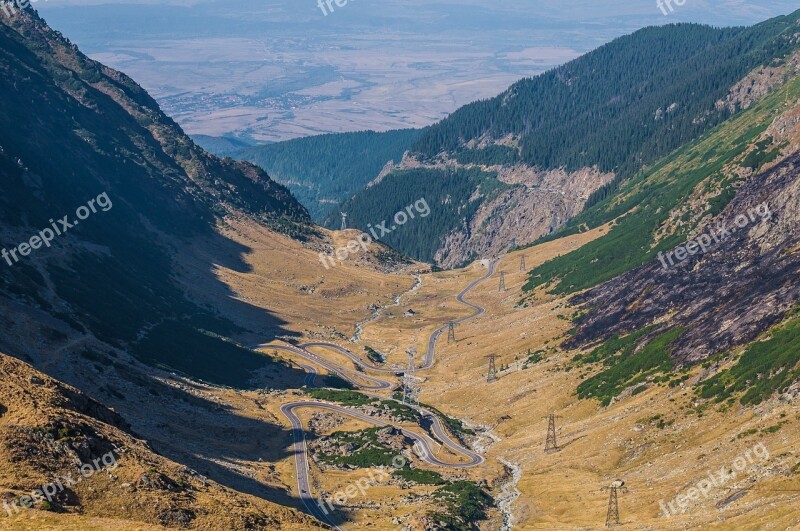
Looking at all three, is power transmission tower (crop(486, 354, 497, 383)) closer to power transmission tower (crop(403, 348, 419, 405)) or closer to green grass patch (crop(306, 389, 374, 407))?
power transmission tower (crop(403, 348, 419, 405))

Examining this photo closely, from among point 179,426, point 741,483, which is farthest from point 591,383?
point 179,426

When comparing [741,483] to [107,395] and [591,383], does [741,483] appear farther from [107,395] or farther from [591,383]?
[107,395]

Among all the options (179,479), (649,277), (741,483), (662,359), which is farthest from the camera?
(649,277)

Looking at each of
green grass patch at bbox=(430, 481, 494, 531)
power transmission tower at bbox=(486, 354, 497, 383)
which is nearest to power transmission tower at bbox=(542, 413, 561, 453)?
green grass patch at bbox=(430, 481, 494, 531)

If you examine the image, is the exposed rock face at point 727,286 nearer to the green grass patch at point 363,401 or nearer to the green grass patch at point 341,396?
the green grass patch at point 363,401

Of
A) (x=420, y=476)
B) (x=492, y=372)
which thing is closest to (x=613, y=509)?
(x=420, y=476)

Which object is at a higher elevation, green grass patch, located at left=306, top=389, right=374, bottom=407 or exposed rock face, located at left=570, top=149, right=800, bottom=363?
exposed rock face, located at left=570, top=149, right=800, bottom=363

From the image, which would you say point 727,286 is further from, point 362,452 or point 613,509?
point 362,452

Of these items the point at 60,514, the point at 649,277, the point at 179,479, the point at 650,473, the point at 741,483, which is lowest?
the point at 60,514
